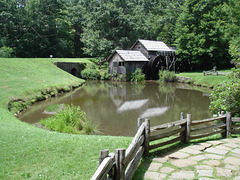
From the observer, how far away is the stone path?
4.74 metres

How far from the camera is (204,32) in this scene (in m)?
34.0

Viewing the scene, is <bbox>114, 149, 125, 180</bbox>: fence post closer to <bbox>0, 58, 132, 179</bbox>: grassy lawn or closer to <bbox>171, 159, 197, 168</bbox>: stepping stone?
<bbox>0, 58, 132, 179</bbox>: grassy lawn

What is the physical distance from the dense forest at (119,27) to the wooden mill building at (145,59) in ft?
8.17

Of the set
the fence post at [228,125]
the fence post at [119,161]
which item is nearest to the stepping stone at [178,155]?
the fence post at [119,161]

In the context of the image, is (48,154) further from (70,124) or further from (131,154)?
(70,124)

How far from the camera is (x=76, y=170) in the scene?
194 inches

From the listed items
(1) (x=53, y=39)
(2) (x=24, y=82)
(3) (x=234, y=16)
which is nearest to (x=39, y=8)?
(1) (x=53, y=39)

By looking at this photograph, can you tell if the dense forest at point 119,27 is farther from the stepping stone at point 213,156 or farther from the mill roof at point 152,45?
the stepping stone at point 213,156

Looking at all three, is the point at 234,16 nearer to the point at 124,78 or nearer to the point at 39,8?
the point at 124,78

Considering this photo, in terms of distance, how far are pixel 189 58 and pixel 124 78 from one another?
13.0 m

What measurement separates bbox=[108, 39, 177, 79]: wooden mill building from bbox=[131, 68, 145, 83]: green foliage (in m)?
0.84

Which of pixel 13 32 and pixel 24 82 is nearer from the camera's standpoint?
pixel 24 82

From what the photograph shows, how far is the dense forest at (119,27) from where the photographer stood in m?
33.4

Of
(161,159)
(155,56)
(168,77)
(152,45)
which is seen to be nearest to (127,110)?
(161,159)
